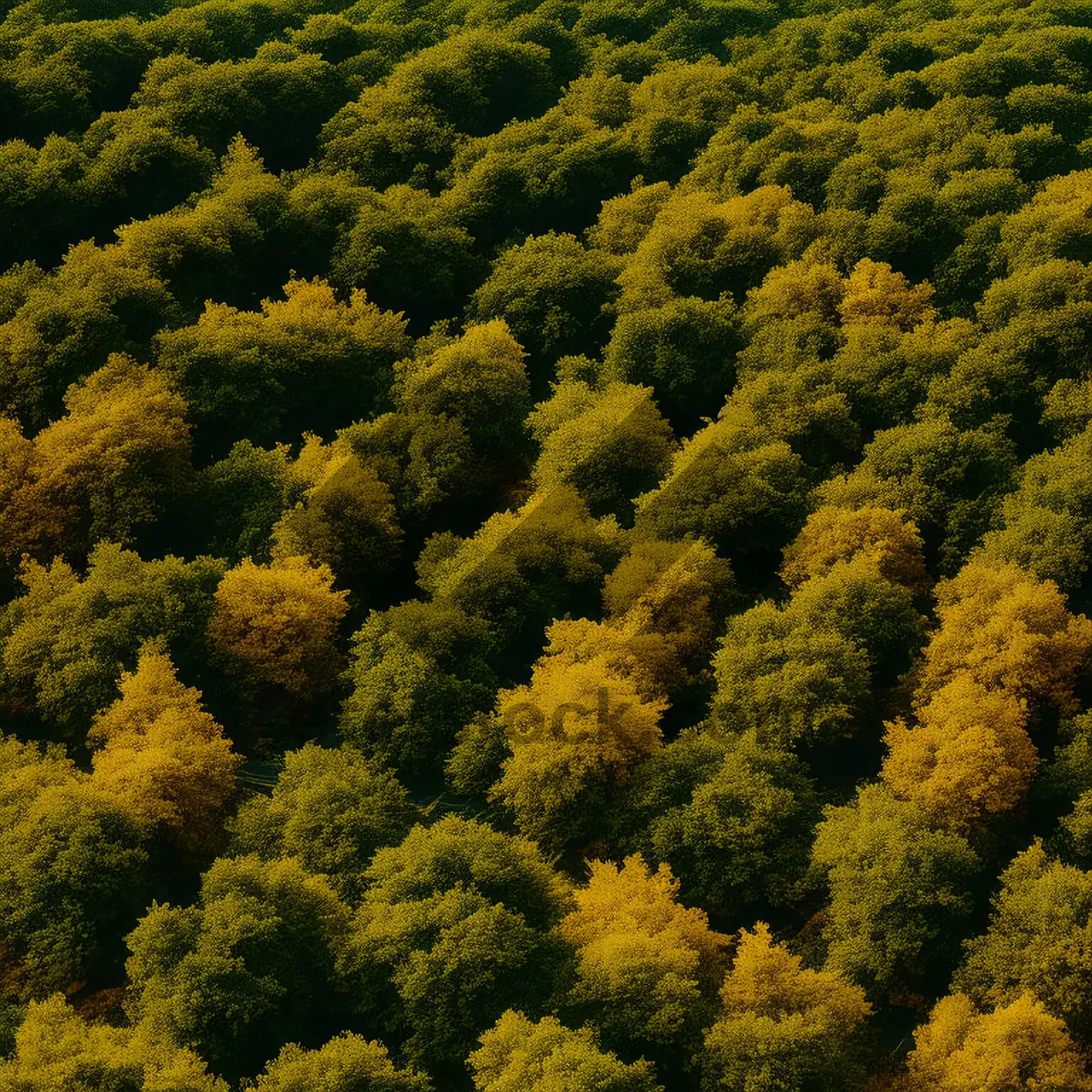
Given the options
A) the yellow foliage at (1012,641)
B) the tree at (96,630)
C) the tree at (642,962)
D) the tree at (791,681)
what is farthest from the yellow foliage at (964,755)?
the tree at (96,630)

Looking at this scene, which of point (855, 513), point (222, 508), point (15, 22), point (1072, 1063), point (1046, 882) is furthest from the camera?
point (15, 22)

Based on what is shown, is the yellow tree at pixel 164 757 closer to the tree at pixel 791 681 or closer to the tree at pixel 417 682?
the tree at pixel 417 682

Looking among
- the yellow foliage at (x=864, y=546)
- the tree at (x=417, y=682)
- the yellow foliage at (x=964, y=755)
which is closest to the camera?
the yellow foliage at (x=964, y=755)

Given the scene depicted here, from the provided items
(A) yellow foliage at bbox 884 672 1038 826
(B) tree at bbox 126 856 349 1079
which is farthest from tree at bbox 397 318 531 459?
(B) tree at bbox 126 856 349 1079

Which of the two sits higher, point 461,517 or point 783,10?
point 783,10

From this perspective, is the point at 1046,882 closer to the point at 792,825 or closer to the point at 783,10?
the point at 792,825

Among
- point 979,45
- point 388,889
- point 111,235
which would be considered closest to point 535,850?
point 388,889
